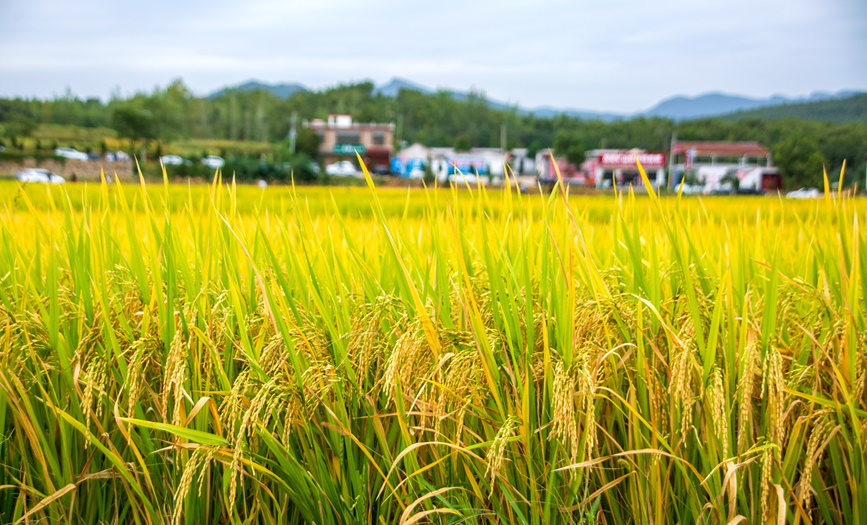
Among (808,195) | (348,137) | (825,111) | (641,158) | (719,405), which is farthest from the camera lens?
(348,137)

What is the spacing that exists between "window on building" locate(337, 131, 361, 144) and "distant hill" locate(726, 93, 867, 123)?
1993 inches

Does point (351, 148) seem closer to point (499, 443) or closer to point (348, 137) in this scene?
point (499, 443)

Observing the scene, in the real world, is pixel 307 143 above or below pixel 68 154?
above

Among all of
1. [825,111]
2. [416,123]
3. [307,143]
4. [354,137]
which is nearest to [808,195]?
[307,143]

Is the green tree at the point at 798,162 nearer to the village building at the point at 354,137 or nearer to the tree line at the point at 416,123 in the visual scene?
the tree line at the point at 416,123

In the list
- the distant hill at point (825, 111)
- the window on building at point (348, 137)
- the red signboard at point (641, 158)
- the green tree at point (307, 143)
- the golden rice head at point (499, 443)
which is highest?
the distant hill at point (825, 111)

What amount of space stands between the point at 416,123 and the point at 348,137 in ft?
107

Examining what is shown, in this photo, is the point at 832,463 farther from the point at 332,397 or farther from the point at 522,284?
the point at 332,397

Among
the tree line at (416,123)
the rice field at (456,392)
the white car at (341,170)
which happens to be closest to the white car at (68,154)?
the tree line at (416,123)

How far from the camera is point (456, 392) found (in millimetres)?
1161

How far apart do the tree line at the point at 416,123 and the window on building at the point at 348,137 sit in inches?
264

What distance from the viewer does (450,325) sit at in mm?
1262

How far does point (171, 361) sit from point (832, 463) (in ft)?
5.04

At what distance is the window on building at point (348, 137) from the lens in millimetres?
64188
